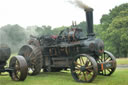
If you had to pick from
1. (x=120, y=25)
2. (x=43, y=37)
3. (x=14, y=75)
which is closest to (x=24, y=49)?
(x=43, y=37)

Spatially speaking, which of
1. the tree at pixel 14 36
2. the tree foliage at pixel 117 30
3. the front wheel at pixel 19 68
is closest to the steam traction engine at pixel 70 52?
the tree at pixel 14 36

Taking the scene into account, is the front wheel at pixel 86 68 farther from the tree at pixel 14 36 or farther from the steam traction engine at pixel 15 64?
the tree at pixel 14 36

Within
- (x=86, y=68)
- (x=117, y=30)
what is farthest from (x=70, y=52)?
(x=117, y=30)

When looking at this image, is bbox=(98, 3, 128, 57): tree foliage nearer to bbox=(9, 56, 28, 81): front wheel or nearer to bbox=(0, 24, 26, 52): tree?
bbox=(0, 24, 26, 52): tree

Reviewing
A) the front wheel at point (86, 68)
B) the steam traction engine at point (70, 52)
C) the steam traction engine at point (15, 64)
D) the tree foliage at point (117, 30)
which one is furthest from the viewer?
the tree foliage at point (117, 30)

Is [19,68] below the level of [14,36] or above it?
below

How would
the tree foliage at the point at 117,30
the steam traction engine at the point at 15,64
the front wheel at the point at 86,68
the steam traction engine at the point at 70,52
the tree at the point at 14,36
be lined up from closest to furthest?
the front wheel at the point at 86,68, the steam traction engine at the point at 15,64, the steam traction engine at the point at 70,52, the tree at the point at 14,36, the tree foliage at the point at 117,30

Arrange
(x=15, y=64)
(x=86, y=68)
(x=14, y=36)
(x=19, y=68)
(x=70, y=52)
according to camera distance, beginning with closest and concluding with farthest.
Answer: (x=86, y=68) < (x=19, y=68) < (x=15, y=64) < (x=70, y=52) < (x=14, y=36)

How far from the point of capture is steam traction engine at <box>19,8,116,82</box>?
31.6 ft

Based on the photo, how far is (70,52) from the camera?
10.8m

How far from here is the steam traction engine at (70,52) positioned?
31.6 ft

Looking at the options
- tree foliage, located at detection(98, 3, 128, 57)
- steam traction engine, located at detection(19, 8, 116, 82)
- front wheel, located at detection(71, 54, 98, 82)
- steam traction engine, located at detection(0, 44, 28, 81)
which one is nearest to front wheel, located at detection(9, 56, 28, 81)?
steam traction engine, located at detection(0, 44, 28, 81)

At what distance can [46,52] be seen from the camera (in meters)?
11.8

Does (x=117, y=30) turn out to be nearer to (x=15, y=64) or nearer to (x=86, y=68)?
(x=86, y=68)
